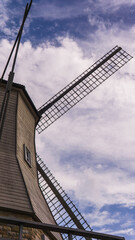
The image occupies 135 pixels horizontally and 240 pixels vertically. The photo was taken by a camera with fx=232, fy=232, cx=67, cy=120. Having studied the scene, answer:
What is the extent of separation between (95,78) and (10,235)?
12438mm

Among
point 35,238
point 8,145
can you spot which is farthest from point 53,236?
point 8,145

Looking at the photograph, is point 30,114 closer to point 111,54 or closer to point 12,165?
point 12,165

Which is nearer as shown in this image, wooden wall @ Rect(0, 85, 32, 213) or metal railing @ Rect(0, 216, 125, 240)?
metal railing @ Rect(0, 216, 125, 240)

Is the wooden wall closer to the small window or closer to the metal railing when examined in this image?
the small window

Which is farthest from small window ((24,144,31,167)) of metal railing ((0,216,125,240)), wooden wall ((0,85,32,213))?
metal railing ((0,216,125,240))

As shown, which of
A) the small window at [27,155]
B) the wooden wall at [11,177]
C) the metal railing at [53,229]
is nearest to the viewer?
the metal railing at [53,229]

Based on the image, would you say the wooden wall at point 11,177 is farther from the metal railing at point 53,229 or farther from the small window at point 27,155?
the metal railing at point 53,229

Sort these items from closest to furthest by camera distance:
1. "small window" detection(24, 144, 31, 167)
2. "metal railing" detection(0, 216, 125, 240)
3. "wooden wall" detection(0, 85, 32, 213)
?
"metal railing" detection(0, 216, 125, 240), "wooden wall" detection(0, 85, 32, 213), "small window" detection(24, 144, 31, 167)

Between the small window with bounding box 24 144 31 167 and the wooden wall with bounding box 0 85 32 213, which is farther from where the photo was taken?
the small window with bounding box 24 144 31 167

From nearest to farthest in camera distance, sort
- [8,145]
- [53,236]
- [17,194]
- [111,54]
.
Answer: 1. [17,194]
2. [53,236]
3. [8,145]
4. [111,54]

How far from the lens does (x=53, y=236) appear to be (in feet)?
22.2

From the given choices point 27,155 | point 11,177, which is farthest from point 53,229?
point 27,155

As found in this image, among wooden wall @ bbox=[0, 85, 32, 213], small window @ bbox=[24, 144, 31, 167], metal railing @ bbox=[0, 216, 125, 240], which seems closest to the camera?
metal railing @ bbox=[0, 216, 125, 240]

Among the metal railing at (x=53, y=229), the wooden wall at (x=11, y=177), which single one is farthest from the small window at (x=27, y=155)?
the metal railing at (x=53, y=229)
